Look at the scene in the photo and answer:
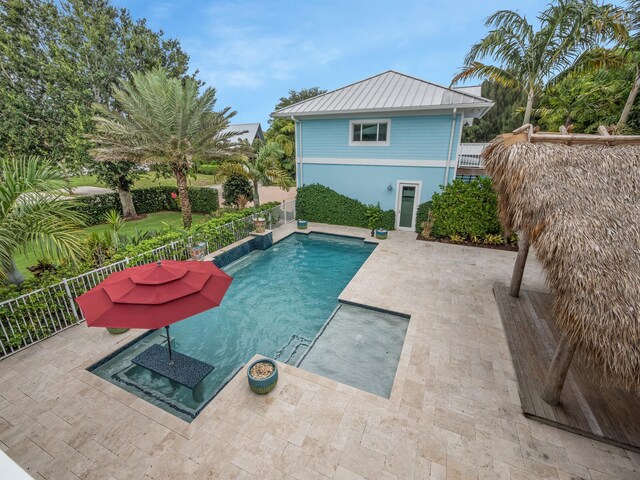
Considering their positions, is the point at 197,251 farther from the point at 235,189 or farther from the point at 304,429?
the point at 235,189

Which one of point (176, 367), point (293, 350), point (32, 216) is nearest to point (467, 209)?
point (293, 350)

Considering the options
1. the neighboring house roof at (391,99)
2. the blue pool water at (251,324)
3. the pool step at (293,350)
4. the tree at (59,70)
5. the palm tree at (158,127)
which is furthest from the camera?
the tree at (59,70)

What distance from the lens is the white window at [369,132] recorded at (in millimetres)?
13244

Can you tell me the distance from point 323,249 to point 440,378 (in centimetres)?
816

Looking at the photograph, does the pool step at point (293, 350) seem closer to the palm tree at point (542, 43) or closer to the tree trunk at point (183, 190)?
the tree trunk at point (183, 190)

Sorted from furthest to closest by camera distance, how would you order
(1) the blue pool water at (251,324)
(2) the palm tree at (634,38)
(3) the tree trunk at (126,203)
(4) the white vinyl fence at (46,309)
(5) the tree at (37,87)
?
(3) the tree trunk at (126,203), (5) the tree at (37,87), (2) the palm tree at (634,38), (4) the white vinyl fence at (46,309), (1) the blue pool water at (251,324)

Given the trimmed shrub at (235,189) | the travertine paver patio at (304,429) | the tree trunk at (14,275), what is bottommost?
the travertine paver patio at (304,429)

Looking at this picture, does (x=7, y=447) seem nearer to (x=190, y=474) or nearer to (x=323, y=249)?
(x=190, y=474)

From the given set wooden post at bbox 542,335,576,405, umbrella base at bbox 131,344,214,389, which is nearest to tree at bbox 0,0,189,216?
umbrella base at bbox 131,344,214,389

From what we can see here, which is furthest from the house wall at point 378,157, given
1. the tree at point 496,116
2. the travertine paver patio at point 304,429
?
the tree at point 496,116

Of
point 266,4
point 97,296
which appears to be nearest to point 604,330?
point 97,296

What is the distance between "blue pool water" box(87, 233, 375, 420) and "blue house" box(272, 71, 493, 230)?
13.9ft

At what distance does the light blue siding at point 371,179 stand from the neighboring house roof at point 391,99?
109 inches

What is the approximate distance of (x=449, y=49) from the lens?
1452 cm
